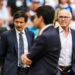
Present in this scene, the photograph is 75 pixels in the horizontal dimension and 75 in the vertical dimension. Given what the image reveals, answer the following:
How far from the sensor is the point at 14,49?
5.07m

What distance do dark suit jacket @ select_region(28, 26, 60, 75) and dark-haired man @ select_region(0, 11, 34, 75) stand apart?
1.31 meters

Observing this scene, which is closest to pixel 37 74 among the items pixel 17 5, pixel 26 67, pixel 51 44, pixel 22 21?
pixel 51 44

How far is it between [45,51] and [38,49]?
103mm

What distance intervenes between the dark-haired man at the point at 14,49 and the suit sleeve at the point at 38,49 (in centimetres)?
139

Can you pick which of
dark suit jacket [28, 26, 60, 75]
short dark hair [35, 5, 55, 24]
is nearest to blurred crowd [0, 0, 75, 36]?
short dark hair [35, 5, 55, 24]

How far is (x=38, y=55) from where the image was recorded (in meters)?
3.62

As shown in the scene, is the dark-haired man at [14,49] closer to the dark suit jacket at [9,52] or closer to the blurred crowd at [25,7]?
the dark suit jacket at [9,52]

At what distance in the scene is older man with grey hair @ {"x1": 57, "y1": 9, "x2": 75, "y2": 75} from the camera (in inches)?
175

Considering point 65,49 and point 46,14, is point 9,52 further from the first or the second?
point 46,14

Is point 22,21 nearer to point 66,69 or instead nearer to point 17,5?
point 66,69

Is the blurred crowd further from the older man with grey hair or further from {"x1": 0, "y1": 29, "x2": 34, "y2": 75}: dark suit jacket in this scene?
the older man with grey hair

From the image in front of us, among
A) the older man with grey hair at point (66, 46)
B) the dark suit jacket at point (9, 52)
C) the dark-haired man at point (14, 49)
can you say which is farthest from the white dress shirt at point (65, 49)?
the dark suit jacket at point (9, 52)

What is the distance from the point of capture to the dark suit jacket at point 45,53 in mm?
3578

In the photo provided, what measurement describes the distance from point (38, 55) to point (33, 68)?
0.24m
